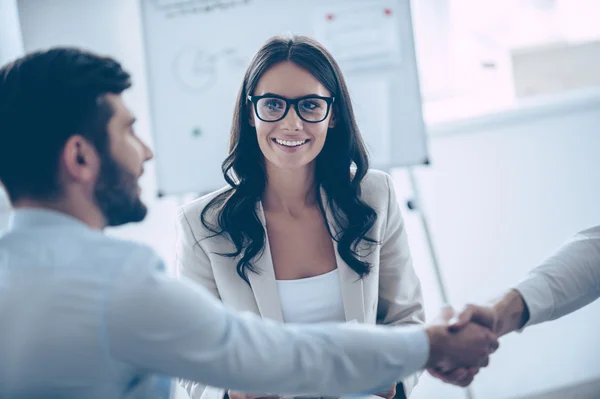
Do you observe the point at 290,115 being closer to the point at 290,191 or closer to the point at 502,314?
the point at 290,191

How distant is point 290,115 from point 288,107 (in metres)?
0.02

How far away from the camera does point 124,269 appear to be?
93 cm

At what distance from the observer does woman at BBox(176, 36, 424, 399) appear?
169 cm

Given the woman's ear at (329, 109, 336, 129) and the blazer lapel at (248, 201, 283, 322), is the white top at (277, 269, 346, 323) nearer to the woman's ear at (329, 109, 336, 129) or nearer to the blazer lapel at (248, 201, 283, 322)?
the blazer lapel at (248, 201, 283, 322)

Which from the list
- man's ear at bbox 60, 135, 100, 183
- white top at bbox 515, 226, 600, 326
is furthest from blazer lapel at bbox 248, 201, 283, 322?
man's ear at bbox 60, 135, 100, 183

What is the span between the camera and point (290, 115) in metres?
1.67

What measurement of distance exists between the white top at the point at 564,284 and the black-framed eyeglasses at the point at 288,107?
693 millimetres

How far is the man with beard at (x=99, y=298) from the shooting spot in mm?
891

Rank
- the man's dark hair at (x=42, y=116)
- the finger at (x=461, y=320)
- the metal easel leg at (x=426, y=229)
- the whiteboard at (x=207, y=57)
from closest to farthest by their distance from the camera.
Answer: the man's dark hair at (x=42, y=116) → the finger at (x=461, y=320) → the whiteboard at (x=207, y=57) → the metal easel leg at (x=426, y=229)

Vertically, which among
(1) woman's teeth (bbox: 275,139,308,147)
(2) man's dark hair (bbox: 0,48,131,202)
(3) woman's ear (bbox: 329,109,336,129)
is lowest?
(1) woman's teeth (bbox: 275,139,308,147)

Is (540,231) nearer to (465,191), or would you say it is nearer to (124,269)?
(465,191)

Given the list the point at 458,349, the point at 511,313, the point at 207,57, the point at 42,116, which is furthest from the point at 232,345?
the point at 207,57

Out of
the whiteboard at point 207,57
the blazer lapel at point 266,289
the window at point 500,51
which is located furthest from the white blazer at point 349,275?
the window at point 500,51

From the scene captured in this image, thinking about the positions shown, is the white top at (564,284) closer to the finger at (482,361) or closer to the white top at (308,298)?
the finger at (482,361)
